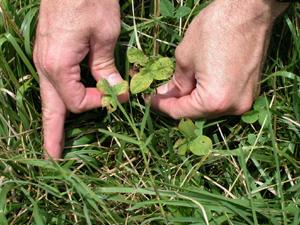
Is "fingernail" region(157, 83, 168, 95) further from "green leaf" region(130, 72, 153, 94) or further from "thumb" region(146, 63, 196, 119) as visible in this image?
"green leaf" region(130, 72, 153, 94)

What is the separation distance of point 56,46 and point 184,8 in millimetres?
939

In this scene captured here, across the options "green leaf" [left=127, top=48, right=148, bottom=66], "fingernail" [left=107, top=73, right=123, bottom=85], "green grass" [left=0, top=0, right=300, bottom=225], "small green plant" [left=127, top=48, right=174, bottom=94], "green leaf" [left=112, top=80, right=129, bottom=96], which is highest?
"green leaf" [left=127, top=48, right=148, bottom=66]

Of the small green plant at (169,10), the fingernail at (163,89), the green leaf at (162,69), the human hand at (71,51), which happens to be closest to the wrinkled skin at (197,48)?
the human hand at (71,51)

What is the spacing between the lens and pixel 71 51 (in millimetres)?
1638

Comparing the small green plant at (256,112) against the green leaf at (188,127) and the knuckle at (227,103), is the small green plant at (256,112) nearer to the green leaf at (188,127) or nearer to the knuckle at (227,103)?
the knuckle at (227,103)

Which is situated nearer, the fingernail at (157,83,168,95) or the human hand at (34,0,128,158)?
the human hand at (34,0,128,158)

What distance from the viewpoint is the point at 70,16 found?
1632mm

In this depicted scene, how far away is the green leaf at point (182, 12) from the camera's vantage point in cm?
200

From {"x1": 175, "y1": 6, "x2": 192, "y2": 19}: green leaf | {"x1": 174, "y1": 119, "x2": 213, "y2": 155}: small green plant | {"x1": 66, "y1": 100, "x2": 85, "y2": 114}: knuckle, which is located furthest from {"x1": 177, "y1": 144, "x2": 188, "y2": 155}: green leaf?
{"x1": 175, "y1": 6, "x2": 192, "y2": 19}: green leaf

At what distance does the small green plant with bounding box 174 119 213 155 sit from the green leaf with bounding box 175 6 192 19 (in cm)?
79

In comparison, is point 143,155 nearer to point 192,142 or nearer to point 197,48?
point 192,142

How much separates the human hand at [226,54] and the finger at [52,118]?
0.79 m

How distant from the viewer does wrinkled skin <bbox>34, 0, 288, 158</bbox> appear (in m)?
1.62

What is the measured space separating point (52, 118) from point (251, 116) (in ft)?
4.19
